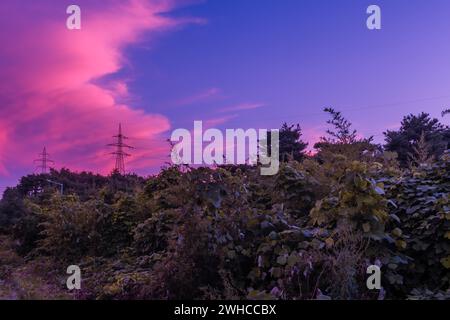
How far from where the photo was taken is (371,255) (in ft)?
14.6

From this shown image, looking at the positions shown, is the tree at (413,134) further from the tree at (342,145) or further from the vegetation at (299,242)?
the vegetation at (299,242)

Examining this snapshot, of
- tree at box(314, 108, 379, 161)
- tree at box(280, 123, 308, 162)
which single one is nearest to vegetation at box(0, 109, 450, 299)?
tree at box(314, 108, 379, 161)

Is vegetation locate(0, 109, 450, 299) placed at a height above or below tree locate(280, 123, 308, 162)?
below

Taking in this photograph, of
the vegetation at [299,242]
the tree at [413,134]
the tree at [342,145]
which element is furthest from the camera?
the tree at [413,134]

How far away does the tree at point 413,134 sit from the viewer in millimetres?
28770

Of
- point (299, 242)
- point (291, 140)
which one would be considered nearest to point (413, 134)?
point (291, 140)

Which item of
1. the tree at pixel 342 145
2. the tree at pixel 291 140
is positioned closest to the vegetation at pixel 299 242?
the tree at pixel 342 145

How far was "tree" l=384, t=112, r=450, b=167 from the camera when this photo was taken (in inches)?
1133

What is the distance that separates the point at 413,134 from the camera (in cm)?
3080

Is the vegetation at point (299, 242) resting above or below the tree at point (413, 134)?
below

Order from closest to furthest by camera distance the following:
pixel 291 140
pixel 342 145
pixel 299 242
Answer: pixel 299 242
pixel 342 145
pixel 291 140

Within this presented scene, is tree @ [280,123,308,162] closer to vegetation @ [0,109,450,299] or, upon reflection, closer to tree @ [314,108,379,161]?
tree @ [314,108,379,161]

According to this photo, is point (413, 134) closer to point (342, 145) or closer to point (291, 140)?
point (291, 140)

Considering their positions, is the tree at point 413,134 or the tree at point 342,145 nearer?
the tree at point 342,145
